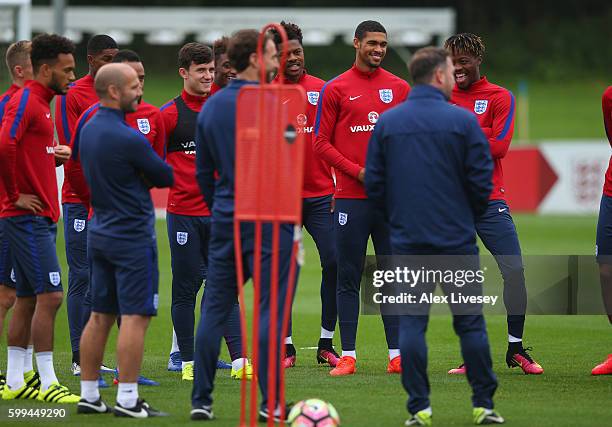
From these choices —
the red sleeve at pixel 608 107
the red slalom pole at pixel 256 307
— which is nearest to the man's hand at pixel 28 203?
the red slalom pole at pixel 256 307

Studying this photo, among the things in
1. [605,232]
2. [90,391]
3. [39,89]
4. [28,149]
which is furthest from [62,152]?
[605,232]

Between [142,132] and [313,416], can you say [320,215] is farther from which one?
[313,416]

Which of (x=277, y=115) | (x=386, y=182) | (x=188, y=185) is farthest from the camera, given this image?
(x=188, y=185)

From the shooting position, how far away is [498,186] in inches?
366

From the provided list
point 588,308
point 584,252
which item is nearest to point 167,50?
point 584,252

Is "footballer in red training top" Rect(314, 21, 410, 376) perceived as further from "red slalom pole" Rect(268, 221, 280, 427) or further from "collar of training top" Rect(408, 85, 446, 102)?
"red slalom pole" Rect(268, 221, 280, 427)

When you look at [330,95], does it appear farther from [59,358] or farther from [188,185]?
[59,358]

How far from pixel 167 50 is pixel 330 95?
35903 millimetres

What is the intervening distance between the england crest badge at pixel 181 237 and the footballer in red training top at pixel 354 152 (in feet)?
3.90

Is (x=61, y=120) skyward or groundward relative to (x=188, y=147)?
skyward

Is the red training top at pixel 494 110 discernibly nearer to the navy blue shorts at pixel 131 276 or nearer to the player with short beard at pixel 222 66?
the player with short beard at pixel 222 66

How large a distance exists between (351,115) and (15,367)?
3202 mm

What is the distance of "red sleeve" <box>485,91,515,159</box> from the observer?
9.24m

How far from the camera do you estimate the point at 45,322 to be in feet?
25.8
